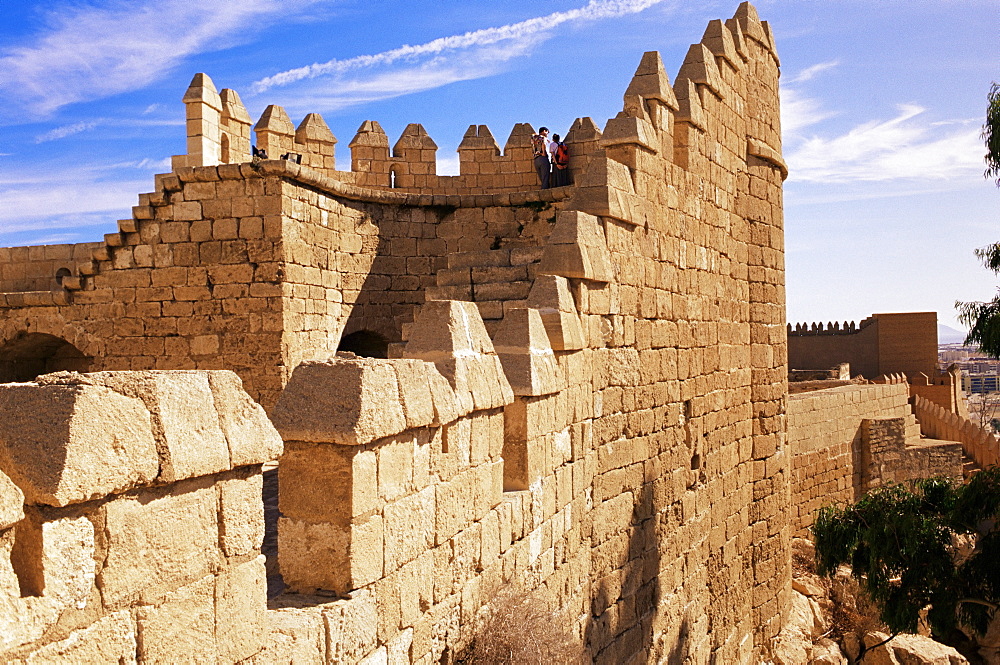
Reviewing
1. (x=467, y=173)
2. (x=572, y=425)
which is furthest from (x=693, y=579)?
(x=467, y=173)

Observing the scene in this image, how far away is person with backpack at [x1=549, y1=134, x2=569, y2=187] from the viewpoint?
11.6 metres

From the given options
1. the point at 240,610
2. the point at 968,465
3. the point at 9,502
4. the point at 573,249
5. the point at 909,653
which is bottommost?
the point at 909,653

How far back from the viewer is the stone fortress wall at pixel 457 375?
2.78m

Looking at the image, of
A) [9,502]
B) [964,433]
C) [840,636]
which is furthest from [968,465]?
[9,502]

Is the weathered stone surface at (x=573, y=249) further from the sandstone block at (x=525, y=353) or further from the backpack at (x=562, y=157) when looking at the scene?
the backpack at (x=562, y=157)

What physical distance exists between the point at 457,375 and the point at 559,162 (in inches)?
304

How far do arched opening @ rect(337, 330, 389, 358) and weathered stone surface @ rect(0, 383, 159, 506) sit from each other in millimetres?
8297

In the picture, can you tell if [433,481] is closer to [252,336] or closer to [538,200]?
[252,336]

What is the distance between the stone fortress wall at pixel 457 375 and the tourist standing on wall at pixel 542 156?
1.53 feet

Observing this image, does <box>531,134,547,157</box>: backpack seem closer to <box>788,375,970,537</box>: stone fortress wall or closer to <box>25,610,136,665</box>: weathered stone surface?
<box>788,375,970,537</box>: stone fortress wall

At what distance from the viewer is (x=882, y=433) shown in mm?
18250

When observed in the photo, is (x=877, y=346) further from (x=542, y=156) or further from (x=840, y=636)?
(x=542, y=156)

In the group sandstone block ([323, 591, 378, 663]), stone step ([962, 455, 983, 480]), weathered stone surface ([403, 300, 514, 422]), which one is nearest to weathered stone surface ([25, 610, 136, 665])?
sandstone block ([323, 591, 378, 663])

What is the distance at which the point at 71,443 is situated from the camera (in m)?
2.08
